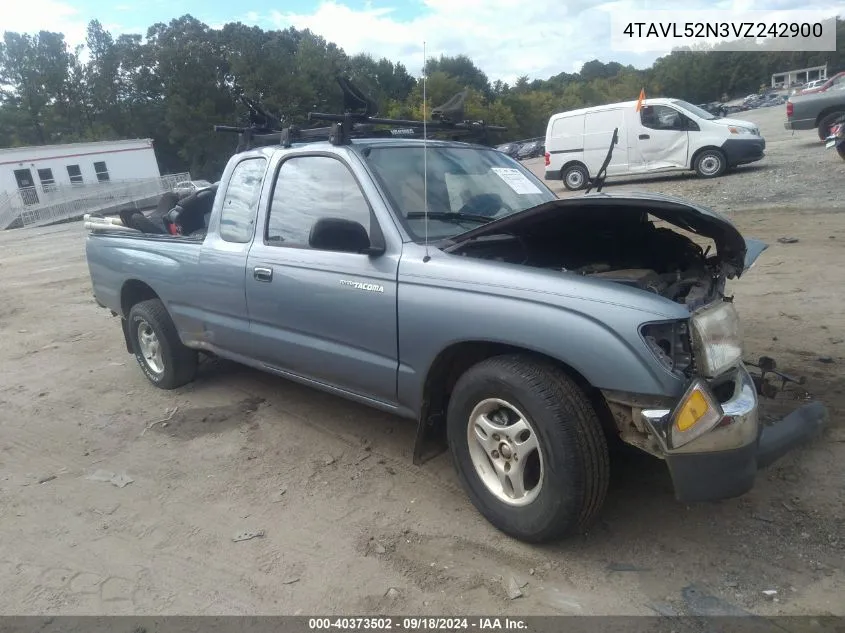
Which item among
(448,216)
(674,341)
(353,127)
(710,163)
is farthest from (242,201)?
(710,163)

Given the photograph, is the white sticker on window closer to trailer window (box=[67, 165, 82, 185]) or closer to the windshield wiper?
the windshield wiper

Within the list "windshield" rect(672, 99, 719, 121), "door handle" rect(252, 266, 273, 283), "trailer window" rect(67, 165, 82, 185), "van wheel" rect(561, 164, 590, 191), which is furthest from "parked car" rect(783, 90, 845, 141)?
"trailer window" rect(67, 165, 82, 185)

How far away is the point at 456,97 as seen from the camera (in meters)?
4.91

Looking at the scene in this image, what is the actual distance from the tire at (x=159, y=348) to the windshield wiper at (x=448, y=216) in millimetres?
2548

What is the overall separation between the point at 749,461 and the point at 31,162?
43.8 meters

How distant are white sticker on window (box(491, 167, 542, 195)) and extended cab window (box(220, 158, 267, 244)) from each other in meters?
1.53

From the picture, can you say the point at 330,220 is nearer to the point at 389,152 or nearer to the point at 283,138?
the point at 389,152

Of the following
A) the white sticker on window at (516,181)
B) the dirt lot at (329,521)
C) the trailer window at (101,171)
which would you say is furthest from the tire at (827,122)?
the trailer window at (101,171)

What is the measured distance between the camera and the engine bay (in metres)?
3.12

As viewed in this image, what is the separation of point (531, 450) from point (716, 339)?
88 centimetres

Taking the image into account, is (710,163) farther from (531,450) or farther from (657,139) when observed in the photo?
(531,450)

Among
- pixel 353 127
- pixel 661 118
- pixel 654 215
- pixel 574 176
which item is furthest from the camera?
pixel 574 176

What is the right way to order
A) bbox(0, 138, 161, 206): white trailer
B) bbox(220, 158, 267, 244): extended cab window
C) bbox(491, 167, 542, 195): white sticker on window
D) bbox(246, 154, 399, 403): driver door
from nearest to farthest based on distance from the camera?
bbox(246, 154, 399, 403): driver door
bbox(491, 167, 542, 195): white sticker on window
bbox(220, 158, 267, 244): extended cab window
bbox(0, 138, 161, 206): white trailer

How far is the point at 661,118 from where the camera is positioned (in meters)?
15.8
